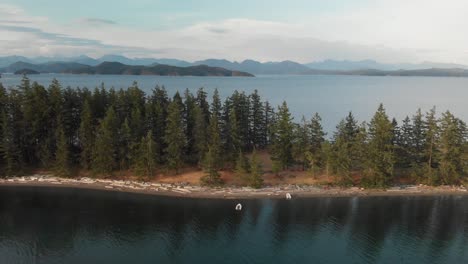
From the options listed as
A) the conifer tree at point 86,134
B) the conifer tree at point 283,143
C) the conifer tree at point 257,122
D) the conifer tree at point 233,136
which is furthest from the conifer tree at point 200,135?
the conifer tree at point 86,134

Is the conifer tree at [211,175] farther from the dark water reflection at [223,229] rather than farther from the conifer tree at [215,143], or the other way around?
the dark water reflection at [223,229]

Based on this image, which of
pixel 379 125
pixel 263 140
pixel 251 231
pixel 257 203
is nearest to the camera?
pixel 251 231

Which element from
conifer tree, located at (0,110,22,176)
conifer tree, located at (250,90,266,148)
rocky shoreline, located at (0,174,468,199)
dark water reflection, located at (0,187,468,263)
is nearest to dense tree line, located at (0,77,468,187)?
conifer tree, located at (0,110,22,176)

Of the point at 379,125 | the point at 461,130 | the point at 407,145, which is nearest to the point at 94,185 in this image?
the point at 379,125

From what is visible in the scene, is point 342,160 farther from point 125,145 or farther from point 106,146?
point 106,146

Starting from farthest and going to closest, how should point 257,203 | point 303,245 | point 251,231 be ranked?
1. point 257,203
2. point 251,231
3. point 303,245

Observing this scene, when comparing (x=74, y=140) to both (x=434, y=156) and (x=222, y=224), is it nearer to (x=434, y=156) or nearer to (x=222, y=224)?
(x=222, y=224)
